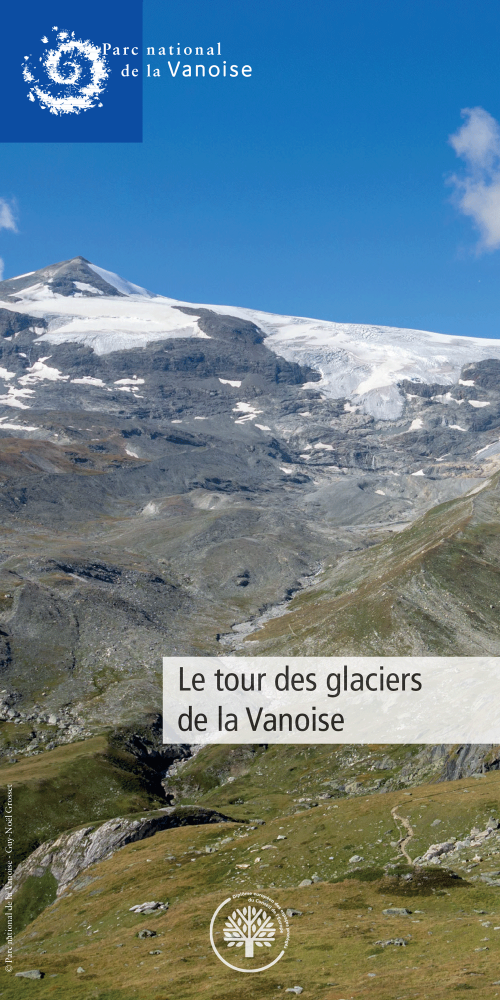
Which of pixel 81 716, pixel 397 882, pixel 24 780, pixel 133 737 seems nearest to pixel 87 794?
pixel 24 780

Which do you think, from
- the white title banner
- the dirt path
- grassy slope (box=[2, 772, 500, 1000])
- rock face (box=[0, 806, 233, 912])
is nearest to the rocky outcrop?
grassy slope (box=[2, 772, 500, 1000])

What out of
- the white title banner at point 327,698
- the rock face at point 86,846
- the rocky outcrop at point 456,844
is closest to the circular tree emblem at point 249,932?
the rocky outcrop at point 456,844

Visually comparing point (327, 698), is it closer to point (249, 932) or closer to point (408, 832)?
point (408, 832)

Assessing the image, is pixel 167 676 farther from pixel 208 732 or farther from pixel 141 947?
pixel 141 947

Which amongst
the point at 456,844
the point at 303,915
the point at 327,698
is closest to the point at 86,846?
the point at 303,915

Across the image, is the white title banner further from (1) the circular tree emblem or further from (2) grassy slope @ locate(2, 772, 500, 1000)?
(1) the circular tree emblem
